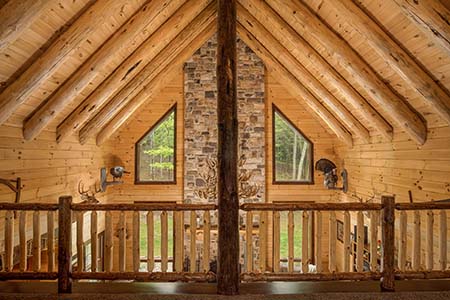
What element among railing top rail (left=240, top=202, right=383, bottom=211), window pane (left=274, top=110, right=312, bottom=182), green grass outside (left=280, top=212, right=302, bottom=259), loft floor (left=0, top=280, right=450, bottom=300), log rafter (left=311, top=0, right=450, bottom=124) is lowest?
green grass outside (left=280, top=212, right=302, bottom=259)

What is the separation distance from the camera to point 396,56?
3.80m

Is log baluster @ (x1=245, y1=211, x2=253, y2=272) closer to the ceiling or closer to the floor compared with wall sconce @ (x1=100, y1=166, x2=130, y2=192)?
closer to the floor

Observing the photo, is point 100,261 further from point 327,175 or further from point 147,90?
point 327,175

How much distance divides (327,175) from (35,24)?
642 centimetres

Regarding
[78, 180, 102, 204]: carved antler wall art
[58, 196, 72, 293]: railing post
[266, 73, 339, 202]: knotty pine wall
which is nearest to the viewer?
[58, 196, 72, 293]: railing post

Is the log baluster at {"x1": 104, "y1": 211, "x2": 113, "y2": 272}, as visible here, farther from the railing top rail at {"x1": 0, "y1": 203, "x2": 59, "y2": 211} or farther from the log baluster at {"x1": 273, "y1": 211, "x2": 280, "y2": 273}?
the log baluster at {"x1": 273, "y1": 211, "x2": 280, "y2": 273}

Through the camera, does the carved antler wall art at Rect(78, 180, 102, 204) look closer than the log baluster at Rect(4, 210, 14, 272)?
No

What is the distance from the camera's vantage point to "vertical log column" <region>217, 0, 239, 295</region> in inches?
128

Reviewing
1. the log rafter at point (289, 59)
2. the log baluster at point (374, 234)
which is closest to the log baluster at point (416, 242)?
the log baluster at point (374, 234)

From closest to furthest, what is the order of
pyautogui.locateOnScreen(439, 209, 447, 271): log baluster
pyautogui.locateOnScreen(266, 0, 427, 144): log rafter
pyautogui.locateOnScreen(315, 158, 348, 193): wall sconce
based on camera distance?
pyautogui.locateOnScreen(439, 209, 447, 271): log baluster, pyautogui.locateOnScreen(266, 0, 427, 144): log rafter, pyautogui.locateOnScreen(315, 158, 348, 193): wall sconce

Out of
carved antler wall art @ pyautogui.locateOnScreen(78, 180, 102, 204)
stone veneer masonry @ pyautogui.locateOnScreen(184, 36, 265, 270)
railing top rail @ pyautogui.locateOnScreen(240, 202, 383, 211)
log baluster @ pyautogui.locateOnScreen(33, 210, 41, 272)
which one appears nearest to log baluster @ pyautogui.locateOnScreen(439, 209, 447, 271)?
railing top rail @ pyautogui.locateOnScreen(240, 202, 383, 211)

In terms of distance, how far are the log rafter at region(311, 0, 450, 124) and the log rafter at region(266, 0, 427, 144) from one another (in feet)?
1.98

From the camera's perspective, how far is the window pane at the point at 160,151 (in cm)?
841

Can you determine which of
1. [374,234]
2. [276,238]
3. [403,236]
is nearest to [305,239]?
[276,238]
